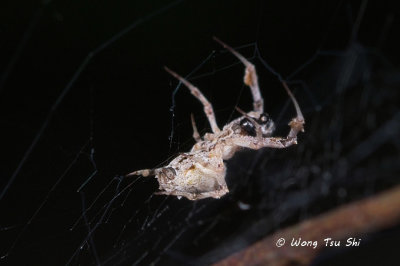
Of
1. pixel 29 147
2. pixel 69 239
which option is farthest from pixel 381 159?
pixel 29 147

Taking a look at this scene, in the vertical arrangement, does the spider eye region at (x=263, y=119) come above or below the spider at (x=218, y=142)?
above

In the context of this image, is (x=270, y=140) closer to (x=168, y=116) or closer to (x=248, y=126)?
(x=248, y=126)

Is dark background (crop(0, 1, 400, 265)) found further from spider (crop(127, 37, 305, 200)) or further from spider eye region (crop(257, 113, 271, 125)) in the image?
spider eye region (crop(257, 113, 271, 125))

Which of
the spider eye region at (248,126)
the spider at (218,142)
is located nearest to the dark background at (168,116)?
the spider at (218,142)

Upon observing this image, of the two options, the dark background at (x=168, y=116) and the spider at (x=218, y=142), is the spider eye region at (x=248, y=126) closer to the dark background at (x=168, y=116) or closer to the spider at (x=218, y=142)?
the spider at (x=218, y=142)

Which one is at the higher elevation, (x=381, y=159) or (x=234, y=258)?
(x=381, y=159)

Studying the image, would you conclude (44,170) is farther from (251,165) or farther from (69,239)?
(251,165)

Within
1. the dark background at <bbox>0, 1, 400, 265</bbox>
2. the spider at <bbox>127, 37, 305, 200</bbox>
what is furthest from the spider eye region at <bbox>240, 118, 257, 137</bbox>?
the dark background at <bbox>0, 1, 400, 265</bbox>
